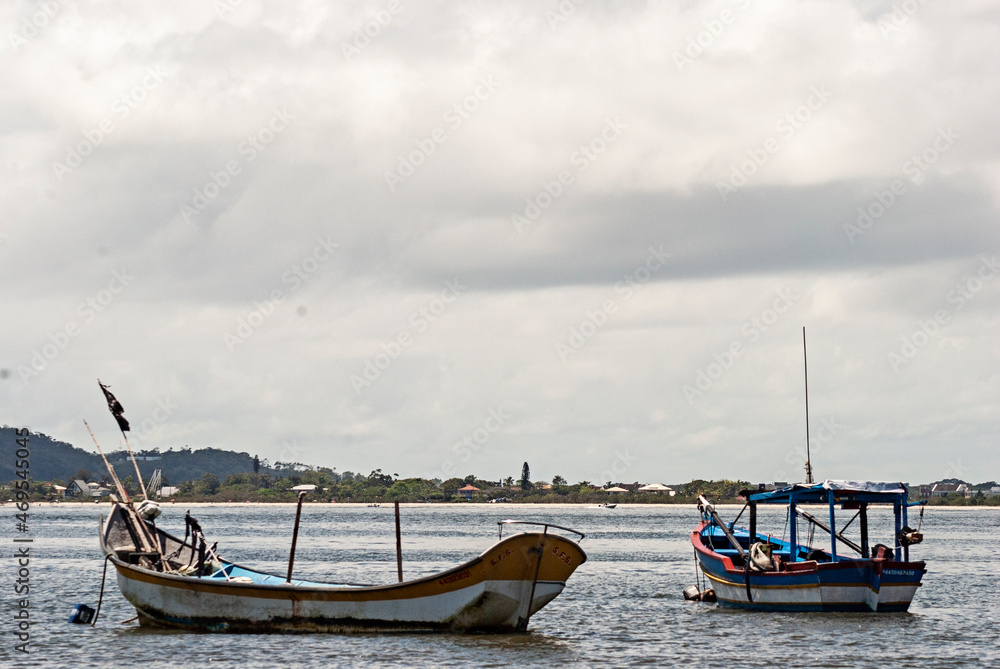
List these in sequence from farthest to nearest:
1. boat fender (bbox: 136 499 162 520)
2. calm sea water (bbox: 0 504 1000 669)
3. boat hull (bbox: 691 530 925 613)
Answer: boat fender (bbox: 136 499 162 520), boat hull (bbox: 691 530 925 613), calm sea water (bbox: 0 504 1000 669)

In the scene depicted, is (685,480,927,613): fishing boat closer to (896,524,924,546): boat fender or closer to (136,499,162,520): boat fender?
(896,524,924,546): boat fender

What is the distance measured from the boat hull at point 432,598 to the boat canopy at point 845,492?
30.2ft

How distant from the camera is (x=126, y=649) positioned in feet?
95.3

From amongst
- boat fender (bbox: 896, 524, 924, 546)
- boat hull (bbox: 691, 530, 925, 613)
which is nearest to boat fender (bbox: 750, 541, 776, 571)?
boat hull (bbox: 691, 530, 925, 613)

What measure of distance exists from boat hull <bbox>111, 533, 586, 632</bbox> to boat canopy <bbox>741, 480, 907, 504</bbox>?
9.21 metres

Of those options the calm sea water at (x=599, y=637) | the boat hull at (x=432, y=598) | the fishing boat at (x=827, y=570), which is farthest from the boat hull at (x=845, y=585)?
the boat hull at (x=432, y=598)

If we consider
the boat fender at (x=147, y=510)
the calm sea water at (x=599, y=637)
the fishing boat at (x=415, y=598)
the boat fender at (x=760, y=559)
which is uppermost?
the boat fender at (x=147, y=510)

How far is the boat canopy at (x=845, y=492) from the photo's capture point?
34219 millimetres

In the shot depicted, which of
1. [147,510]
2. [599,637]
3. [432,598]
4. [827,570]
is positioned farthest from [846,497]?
[147,510]

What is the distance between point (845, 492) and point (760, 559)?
3.44 meters

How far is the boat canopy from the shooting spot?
112 feet

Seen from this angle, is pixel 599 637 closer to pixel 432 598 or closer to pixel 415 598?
pixel 432 598

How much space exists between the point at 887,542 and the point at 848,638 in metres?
66.2

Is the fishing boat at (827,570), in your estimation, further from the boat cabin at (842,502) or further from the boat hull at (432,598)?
the boat hull at (432,598)
